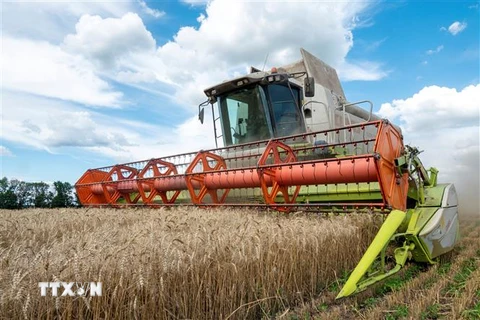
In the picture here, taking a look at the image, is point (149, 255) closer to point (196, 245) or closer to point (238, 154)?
point (196, 245)

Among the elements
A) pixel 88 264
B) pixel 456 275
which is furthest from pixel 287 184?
pixel 88 264

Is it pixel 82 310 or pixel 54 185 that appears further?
pixel 54 185

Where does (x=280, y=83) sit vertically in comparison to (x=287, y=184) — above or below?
above

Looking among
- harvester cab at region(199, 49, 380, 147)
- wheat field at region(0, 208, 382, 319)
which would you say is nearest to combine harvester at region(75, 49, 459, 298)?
harvester cab at region(199, 49, 380, 147)

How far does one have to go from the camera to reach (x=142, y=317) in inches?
67.3

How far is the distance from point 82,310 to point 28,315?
0.22 meters

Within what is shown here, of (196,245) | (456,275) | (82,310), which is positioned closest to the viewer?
(82,310)

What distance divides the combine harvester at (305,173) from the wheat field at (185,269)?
0.39 m

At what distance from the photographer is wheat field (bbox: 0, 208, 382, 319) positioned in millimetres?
1489

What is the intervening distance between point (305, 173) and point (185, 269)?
2106mm

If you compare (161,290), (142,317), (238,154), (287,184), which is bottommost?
(142,317)

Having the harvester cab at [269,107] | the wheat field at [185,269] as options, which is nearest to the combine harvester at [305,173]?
the harvester cab at [269,107]

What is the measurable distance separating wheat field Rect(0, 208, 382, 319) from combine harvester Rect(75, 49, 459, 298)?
1.27ft

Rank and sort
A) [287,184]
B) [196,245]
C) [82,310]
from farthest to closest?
[287,184], [196,245], [82,310]
